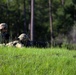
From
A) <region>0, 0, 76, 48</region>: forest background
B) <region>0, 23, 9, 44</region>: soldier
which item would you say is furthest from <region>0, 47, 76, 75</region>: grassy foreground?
<region>0, 0, 76, 48</region>: forest background

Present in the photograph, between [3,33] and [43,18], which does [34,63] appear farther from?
[43,18]

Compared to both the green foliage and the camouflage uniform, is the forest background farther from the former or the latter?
the camouflage uniform

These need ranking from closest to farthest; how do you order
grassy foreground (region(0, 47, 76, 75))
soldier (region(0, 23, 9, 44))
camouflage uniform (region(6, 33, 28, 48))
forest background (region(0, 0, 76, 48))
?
grassy foreground (region(0, 47, 76, 75)), camouflage uniform (region(6, 33, 28, 48)), soldier (region(0, 23, 9, 44)), forest background (region(0, 0, 76, 48))

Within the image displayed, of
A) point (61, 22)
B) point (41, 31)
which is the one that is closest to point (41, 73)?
point (61, 22)

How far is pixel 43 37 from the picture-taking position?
2448 inches

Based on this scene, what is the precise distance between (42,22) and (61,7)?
5687mm

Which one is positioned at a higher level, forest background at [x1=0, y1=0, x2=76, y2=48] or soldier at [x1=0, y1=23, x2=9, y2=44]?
soldier at [x1=0, y1=23, x2=9, y2=44]

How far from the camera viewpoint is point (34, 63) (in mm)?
8156

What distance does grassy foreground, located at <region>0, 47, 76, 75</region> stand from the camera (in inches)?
307

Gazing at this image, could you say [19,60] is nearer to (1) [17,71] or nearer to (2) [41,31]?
(1) [17,71]

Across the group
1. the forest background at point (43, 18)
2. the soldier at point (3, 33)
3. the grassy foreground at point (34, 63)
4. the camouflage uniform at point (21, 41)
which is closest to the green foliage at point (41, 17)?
the forest background at point (43, 18)

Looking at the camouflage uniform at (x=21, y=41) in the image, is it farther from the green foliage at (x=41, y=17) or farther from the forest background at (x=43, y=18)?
the green foliage at (x=41, y=17)

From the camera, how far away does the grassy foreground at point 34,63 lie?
779 cm

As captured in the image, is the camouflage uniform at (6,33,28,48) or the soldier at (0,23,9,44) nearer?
the camouflage uniform at (6,33,28,48)
